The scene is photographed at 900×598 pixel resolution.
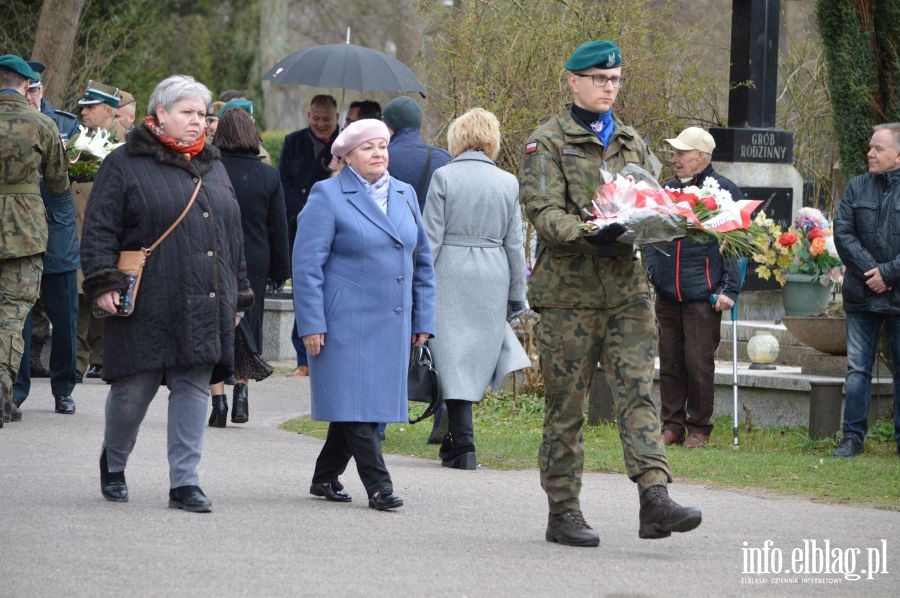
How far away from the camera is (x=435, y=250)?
9.20 metres

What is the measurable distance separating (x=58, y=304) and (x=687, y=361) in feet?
13.9

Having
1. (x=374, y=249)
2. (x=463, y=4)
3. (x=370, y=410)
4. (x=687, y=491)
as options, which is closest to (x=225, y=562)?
(x=370, y=410)

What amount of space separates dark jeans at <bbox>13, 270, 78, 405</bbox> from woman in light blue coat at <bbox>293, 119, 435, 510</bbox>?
359 cm

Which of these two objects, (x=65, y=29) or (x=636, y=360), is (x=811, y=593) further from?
(x=65, y=29)

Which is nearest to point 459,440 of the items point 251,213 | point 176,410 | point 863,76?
point 176,410

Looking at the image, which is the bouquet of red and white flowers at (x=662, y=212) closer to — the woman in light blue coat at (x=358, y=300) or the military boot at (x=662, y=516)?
the military boot at (x=662, y=516)

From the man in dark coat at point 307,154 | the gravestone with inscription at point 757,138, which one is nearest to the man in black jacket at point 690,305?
the gravestone with inscription at point 757,138

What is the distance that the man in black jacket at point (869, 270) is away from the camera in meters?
9.65

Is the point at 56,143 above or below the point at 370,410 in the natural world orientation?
above

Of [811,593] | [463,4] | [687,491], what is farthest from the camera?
[463,4]

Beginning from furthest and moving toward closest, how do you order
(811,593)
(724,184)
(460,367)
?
(724,184) → (460,367) → (811,593)

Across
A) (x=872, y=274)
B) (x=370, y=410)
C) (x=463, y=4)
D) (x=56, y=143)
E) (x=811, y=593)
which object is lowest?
(x=811, y=593)

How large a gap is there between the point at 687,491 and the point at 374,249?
2294 mm

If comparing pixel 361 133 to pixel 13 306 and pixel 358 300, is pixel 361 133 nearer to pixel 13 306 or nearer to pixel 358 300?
pixel 358 300
